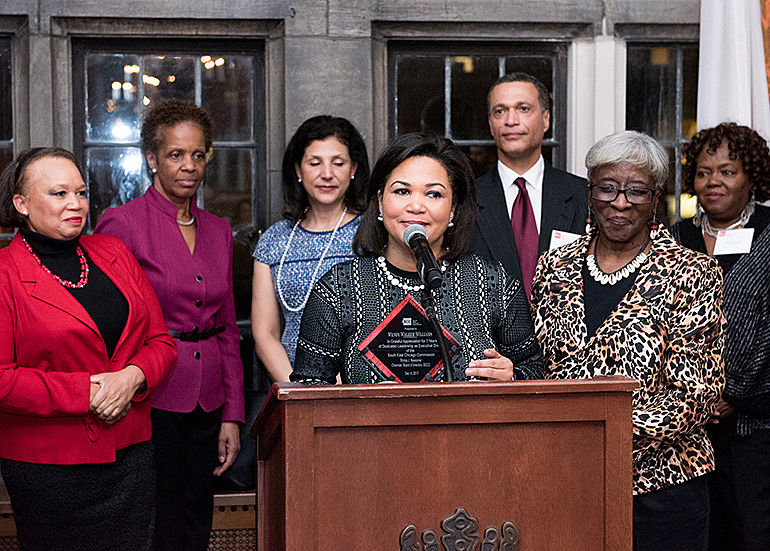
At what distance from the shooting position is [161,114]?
136 inches

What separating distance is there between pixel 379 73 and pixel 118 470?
235 cm

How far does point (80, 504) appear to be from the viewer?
8.98ft

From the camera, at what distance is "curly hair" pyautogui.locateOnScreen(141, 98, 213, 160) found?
3.42 meters

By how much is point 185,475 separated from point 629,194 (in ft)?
5.94

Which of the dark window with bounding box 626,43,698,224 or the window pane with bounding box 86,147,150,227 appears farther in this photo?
the dark window with bounding box 626,43,698,224

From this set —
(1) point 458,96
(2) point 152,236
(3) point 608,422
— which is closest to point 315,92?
(1) point 458,96

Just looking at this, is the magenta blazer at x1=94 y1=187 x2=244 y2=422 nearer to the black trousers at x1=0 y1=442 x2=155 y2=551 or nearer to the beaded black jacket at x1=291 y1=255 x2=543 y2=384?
the black trousers at x1=0 y1=442 x2=155 y2=551

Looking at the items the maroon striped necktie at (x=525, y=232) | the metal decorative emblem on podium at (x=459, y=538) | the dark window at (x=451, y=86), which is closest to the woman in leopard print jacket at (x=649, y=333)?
the metal decorative emblem on podium at (x=459, y=538)

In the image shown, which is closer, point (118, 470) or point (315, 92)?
point (118, 470)

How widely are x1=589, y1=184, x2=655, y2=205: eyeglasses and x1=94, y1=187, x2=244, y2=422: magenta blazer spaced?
1455 mm

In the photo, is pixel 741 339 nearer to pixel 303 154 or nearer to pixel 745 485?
pixel 745 485

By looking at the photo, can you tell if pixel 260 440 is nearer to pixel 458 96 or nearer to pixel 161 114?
pixel 161 114

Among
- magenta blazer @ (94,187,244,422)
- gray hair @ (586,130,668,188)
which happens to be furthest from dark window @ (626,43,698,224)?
magenta blazer @ (94,187,244,422)

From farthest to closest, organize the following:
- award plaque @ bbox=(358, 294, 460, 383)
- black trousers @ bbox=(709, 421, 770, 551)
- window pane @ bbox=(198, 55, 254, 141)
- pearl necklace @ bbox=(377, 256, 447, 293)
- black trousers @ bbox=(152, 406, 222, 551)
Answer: window pane @ bbox=(198, 55, 254, 141)
black trousers @ bbox=(152, 406, 222, 551)
black trousers @ bbox=(709, 421, 770, 551)
pearl necklace @ bbox=(377, 256, 447, 293)
award plaque @ bbox=(358, 294, 460, 383)
